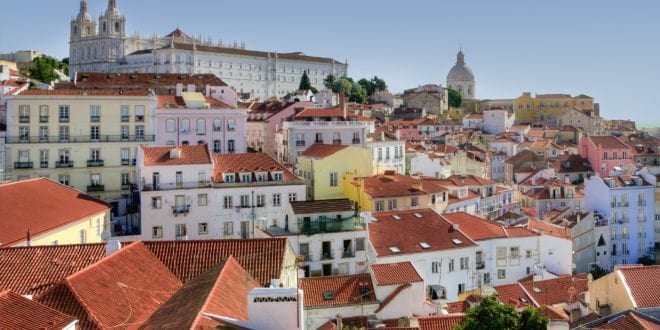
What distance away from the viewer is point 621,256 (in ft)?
189

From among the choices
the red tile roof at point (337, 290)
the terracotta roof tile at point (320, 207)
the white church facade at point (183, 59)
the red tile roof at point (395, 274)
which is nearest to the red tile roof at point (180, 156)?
the terracotta roof tile at point (320, 207)

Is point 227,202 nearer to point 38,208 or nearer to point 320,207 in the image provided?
point 320,207

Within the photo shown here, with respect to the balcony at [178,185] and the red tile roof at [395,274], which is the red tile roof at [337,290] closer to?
the red tile roof at [395,274]

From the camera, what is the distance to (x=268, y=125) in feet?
210

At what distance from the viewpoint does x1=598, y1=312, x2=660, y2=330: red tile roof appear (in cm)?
2127

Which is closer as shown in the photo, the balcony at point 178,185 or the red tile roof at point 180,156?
the balcony at point 178,185

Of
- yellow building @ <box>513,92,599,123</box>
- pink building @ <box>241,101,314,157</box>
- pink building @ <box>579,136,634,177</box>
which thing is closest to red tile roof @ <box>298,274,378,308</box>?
pink building @ <box>241,101,314,157</box>

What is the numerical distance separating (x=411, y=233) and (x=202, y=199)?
35.3ft

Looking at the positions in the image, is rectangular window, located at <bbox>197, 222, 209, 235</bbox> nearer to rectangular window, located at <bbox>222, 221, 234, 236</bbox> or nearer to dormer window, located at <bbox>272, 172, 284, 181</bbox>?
rectangular window, located at <bbox>222, 221, 234, 236</bbox>

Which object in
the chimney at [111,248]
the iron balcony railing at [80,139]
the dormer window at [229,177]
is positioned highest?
the iron balcony railing at [80,139]

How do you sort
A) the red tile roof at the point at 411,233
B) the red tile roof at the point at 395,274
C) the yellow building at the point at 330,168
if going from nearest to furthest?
the red tile roof at the point at 395,274 → the red tile roof at the point at 411,233 → the yellow building at the point at 330,168

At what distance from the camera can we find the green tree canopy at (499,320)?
20.5 metres

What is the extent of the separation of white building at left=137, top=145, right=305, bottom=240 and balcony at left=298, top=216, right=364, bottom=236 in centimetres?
371

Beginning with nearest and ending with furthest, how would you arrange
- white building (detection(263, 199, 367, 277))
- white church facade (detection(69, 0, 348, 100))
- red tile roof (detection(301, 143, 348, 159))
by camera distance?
white building (detection(263, 199, 367, 277)), red tile roof (detection(301, 143, 348, 159)), white church facade (detection(69, 0, 348, 100))
